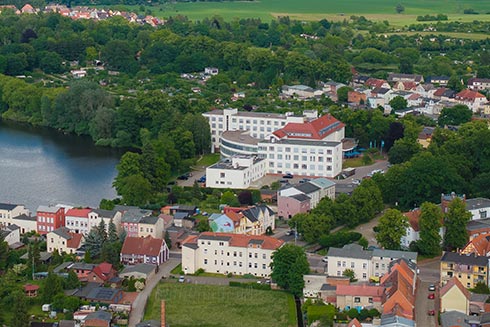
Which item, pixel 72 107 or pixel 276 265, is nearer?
pixel 276 265

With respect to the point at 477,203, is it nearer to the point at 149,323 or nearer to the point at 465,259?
the point at 465,259

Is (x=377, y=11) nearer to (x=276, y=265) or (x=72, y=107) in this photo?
(x=72, y=107)

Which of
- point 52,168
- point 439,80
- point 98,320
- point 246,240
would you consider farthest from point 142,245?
point 439,80

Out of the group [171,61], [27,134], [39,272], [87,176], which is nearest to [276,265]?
[39,272]

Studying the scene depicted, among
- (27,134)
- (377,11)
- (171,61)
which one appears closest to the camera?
(27,134)

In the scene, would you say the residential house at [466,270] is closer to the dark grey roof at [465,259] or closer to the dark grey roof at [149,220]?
the dark grey roof at [465,259]

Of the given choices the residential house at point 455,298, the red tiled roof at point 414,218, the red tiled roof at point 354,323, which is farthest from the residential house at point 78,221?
the residential house at point 455,298

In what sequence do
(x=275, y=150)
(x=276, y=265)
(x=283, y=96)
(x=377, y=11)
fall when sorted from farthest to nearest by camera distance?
(x=377, y=11) → (x=283, y=96) → (x=275, y=150) → (x=276, y=265)
